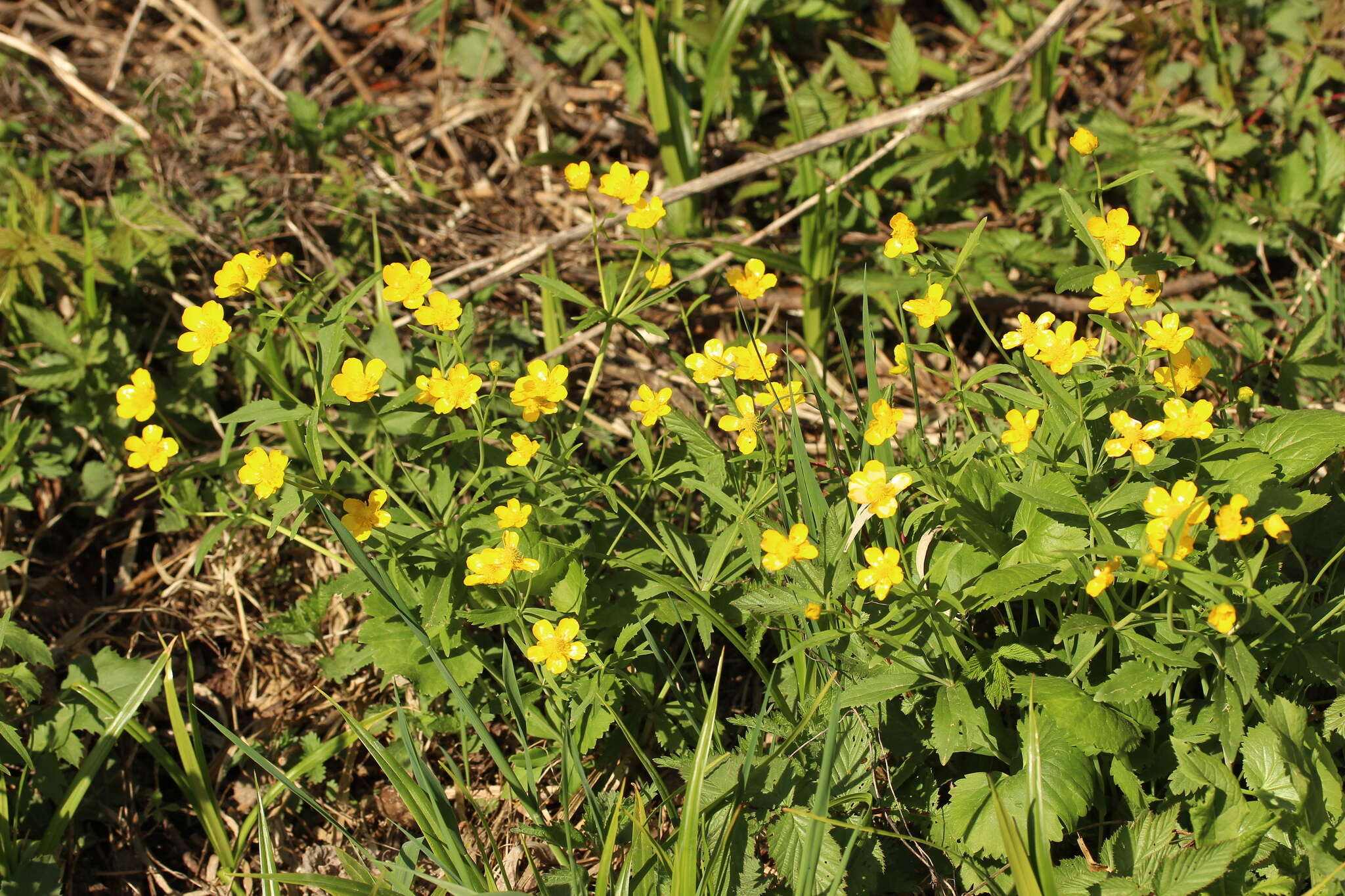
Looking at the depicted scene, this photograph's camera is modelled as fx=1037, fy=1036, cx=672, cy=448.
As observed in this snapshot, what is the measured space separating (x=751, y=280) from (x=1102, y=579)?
958 mm

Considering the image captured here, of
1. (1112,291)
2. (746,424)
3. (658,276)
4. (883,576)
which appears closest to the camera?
(883,576)

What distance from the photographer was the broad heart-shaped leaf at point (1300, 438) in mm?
1753

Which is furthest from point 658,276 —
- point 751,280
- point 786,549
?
point 786,549

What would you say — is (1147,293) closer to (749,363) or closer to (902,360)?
(902,360)

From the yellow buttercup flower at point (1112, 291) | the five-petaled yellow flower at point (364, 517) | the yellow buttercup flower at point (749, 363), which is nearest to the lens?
the yellow buttercup flower at point (1112, 291)

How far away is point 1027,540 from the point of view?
68.3 inches

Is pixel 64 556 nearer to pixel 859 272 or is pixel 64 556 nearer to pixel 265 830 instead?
pixel 265 830

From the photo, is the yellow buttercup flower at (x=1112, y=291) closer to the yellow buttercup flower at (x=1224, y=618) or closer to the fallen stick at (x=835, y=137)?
the yellow buttercup flower at (x=1224, y=618)

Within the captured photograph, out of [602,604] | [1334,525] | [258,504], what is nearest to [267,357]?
[258,504]

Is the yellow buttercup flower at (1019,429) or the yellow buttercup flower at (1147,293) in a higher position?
the yellow buttercup flower at (1147,293)

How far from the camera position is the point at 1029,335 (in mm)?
1793

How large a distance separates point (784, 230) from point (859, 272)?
49cm

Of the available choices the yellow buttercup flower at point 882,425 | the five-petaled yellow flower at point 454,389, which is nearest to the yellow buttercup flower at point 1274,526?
Result: the yellow buttercup flower at point 882,425

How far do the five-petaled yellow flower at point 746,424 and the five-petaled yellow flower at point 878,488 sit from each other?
0.98 feet
